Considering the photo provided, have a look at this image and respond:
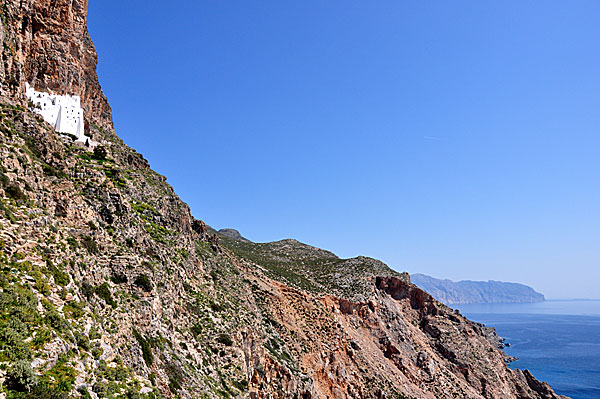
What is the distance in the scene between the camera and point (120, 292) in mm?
20188

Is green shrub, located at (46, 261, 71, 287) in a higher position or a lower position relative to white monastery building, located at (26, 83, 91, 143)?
lower

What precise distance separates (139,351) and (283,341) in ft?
83.6

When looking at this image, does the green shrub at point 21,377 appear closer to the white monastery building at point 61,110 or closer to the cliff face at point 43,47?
the cliff face at point 43,47

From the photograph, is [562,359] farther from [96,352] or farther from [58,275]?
[58,275]

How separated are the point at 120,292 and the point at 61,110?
21634 millimetres

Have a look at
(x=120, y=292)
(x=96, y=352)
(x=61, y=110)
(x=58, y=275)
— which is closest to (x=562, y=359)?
(x=120, y=292)

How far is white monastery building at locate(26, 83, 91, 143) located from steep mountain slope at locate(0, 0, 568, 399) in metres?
1.04

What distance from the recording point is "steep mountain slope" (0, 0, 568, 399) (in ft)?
45.0

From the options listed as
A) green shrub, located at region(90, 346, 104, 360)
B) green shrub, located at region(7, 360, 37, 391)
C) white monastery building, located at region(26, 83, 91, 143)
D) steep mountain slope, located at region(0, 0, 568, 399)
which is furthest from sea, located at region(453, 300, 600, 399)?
white monastery building, located at region(26, 83, 91, 143)

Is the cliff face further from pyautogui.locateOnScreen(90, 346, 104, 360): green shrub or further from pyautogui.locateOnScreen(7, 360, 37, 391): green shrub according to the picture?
pyautogui.locateOnScreen(7, 360, 37, 391): green shrub

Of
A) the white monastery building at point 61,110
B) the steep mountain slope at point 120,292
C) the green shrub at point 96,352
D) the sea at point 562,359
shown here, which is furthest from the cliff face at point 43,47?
the sea at point 562,359

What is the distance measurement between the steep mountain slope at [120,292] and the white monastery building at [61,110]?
1037 millimetres

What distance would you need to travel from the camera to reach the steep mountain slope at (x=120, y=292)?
45.0ft

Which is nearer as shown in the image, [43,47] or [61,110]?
[43,47]
